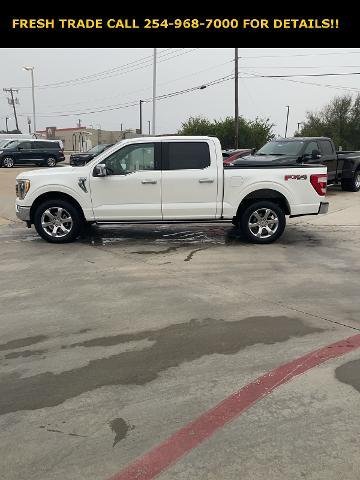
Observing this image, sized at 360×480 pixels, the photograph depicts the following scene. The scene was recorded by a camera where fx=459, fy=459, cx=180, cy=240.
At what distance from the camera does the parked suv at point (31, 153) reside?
2941 centimetres

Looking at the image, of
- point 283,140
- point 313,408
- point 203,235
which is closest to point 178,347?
point 313,408

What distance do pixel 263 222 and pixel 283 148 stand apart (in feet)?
21.0

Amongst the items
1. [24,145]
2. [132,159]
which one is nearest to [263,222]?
[132,159]

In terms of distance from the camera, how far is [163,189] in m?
8.17

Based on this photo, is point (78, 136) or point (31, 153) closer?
point (31, 153)

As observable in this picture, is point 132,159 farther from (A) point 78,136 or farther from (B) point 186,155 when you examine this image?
(A) point 78,136

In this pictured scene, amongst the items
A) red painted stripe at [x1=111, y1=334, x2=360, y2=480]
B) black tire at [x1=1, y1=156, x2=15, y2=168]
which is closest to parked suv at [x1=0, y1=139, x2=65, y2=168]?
Answer: black tire at [x1=1, y1=156, x2=15, y2=168]

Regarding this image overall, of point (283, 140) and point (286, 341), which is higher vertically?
point (283, 140)

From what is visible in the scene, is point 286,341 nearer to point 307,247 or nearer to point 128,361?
point 128,361

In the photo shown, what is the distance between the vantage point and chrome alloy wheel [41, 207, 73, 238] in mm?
8359

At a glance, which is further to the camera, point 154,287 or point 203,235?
point 203,235

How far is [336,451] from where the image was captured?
2.68 meters

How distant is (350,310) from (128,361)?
→ 8.49 feet

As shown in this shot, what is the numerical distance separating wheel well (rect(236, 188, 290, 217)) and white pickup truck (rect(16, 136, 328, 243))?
0.02 meters
